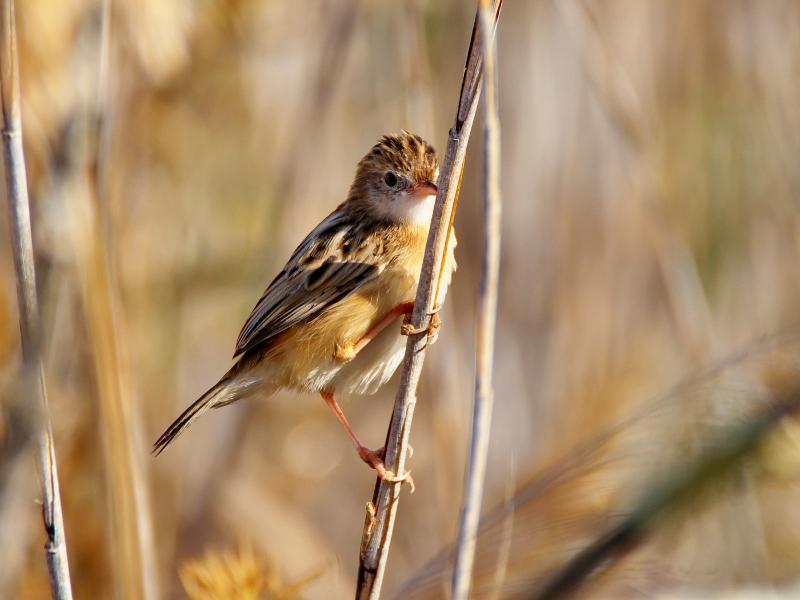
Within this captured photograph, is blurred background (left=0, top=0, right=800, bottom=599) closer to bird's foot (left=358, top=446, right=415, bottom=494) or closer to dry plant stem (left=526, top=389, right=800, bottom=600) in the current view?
bird's foot (left=358, top=446, right=415, bottom=494)

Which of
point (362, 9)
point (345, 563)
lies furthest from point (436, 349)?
point (362, 9)

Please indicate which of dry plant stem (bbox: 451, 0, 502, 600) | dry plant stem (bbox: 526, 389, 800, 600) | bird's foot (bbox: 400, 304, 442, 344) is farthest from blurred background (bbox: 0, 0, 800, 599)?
dry plant stem (bbox: 526, 389, 800, 600)

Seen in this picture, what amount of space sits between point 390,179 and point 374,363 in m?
0.95

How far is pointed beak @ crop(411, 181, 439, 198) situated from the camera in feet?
11.7

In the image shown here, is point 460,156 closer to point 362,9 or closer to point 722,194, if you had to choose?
point 362,9

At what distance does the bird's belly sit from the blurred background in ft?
1.92

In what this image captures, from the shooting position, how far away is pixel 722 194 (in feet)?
14.6

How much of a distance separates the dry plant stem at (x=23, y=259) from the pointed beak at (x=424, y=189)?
1808mm

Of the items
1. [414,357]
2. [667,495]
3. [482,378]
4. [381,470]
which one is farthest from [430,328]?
[667,495]

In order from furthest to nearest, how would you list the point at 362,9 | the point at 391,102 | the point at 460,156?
the point at 391,102, the point at 362,9, the point at 460,156

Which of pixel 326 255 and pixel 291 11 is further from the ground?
pixel 291 11

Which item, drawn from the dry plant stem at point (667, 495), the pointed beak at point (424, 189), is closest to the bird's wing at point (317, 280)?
the pointed beak at point (424, 189)

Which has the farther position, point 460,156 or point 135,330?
point 135,330

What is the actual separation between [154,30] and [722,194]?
10.6ft
